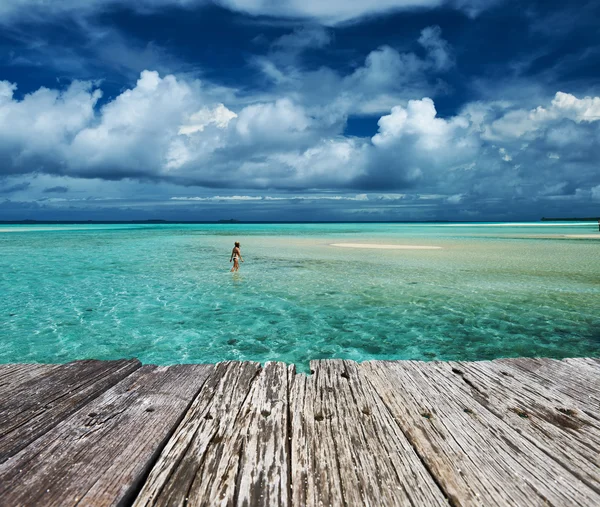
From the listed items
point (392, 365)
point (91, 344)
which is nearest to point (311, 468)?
point (392, 365)

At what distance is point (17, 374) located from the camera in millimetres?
3396

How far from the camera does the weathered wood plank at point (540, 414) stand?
2211 mm

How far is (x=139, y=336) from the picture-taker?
9.79 meters

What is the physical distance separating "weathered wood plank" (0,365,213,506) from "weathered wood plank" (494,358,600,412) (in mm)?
2919

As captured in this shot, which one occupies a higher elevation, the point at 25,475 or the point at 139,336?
the point at 25,475

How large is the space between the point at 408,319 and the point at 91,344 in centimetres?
829

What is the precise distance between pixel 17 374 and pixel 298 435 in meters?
2.68

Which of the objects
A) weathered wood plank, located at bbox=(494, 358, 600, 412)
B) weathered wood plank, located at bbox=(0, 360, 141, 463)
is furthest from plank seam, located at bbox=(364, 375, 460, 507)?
weathered wood plank, located at bbox=(0, 360, 141, 463)

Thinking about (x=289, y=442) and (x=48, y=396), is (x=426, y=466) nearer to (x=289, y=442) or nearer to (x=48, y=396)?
(x=289, y=442)

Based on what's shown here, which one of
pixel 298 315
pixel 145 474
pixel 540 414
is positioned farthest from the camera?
pixel 298 315

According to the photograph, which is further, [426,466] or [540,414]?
[540,414]

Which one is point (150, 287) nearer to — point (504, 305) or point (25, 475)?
point (504, 305)

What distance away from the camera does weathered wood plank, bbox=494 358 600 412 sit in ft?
9.67

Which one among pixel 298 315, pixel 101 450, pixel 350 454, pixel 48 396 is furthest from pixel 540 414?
pixel 298 315
